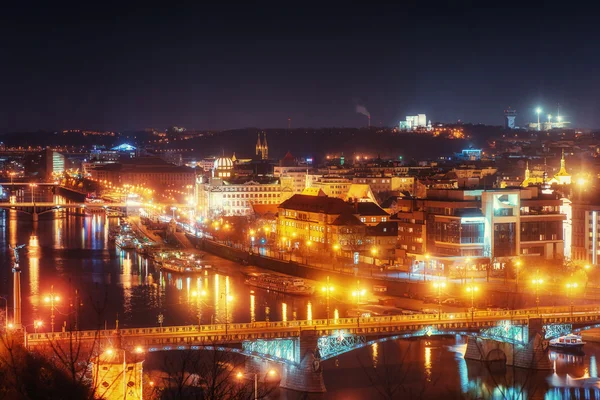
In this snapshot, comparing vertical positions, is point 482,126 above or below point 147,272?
above

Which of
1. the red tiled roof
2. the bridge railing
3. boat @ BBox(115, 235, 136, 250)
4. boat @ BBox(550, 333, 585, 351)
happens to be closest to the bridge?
the bridge railing

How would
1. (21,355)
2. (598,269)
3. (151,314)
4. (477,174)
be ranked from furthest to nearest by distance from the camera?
1. (477,174)
2. (598,269)
3. (151,314)
4. (21,355)

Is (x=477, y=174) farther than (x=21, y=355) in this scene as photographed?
Yes

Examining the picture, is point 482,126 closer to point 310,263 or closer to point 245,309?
point 310,263

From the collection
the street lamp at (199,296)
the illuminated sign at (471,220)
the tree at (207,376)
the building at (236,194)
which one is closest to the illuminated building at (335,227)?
the illuminated sign at (471,220)

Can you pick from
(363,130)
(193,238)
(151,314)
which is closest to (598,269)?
(151,314)

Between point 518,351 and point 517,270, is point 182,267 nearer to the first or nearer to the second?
point 517,270

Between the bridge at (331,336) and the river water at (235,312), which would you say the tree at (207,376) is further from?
the river water at (235,312)

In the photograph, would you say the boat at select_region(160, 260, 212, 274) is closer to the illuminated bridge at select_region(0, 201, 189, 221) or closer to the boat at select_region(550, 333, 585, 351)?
the boat at select_region(550, 333, 585, 351)
